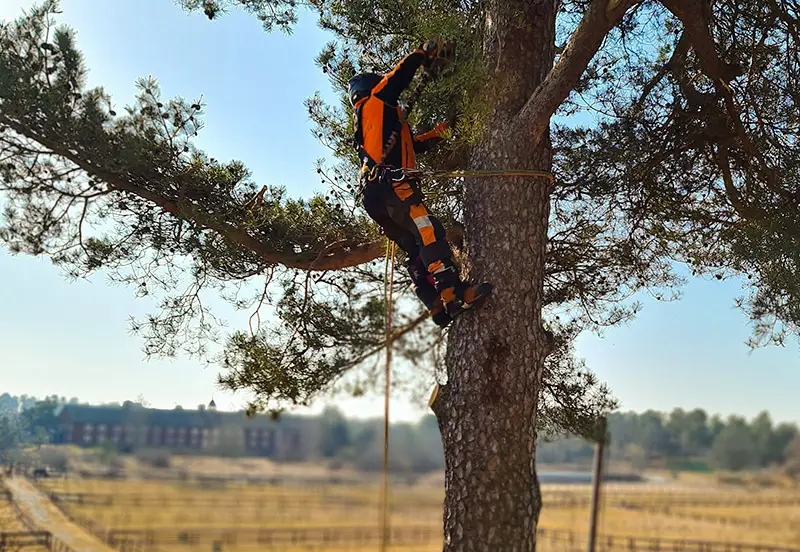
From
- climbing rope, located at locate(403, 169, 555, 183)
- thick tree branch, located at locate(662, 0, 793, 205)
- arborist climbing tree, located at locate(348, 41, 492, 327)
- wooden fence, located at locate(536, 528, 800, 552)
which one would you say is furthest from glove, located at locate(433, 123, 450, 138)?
wooden fence, located at locate(536, 528, 800, 552)

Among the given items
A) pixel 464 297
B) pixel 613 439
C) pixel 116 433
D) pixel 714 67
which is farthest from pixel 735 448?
pixel 116 433

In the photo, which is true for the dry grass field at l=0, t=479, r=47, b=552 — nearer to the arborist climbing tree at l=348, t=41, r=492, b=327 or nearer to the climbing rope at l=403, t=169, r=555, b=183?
the arborist climbing tree at l=348, t=41, r=492, b=327

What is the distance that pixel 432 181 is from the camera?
3971 millimetres

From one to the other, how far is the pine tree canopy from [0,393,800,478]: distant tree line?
985mm

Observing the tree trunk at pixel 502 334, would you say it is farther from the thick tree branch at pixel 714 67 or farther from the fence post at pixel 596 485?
the fence post at pixel 596 485

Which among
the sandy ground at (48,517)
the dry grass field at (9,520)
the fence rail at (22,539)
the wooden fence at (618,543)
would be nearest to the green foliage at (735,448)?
the sandy ground at (48,517)

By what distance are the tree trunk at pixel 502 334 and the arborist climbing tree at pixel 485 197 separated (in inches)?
0.4

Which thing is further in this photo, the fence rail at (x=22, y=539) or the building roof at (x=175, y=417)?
the fence rail at (x=22, y=539)

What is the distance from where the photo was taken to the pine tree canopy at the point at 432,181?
3.46 metres

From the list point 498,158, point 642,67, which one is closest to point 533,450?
point 498,158

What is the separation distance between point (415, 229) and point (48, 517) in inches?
109

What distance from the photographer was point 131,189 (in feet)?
12.3

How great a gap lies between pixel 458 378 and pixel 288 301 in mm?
1775

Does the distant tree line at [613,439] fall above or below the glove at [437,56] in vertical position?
below
